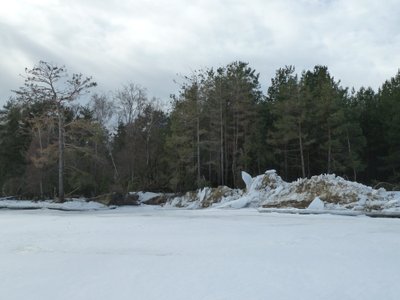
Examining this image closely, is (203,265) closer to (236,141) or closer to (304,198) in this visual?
(304,198)

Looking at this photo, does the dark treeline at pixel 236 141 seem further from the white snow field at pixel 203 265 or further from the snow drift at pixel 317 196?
the white snow field at pixel 203 265

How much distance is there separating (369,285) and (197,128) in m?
33.1

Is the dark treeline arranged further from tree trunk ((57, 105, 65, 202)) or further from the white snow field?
the white snow field

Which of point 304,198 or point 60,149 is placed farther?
point 60,149

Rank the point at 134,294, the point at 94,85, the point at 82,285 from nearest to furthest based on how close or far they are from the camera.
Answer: the point at 134,294 → the point at 82,285 → the point at 94,85

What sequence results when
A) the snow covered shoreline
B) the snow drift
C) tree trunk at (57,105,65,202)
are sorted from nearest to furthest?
the snow covered shoreline → the snow drift → tree trunk at (57,105,65,202)

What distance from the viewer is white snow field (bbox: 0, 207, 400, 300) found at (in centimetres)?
473

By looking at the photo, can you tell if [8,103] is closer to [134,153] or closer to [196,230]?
[134,153]

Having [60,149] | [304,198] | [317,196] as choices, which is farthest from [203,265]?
[60,149]

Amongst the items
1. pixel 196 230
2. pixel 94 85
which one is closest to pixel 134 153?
pixel 94 85

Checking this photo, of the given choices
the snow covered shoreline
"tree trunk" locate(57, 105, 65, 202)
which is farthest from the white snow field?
"tree trunk" locate(57, 105, 65, 202)

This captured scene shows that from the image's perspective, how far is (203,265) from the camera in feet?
19.2

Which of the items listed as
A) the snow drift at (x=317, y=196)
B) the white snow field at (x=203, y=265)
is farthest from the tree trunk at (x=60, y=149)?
the white snow field at (x=203, y=265)

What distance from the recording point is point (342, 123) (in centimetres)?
3738
